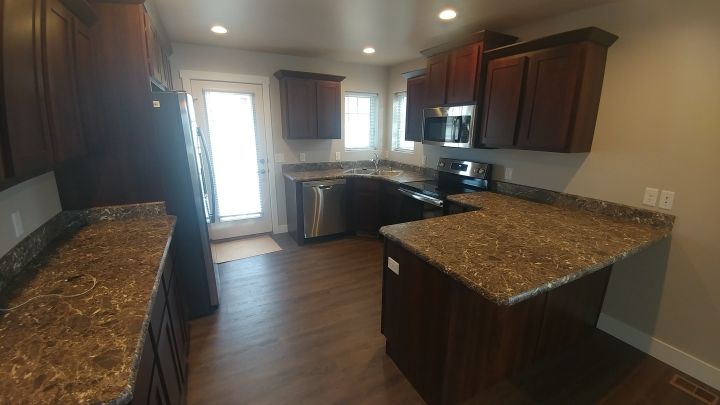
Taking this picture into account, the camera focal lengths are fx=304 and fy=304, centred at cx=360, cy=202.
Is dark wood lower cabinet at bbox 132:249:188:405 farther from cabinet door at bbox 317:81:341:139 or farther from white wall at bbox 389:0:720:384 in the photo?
white wall at bbox 389:0:720:384

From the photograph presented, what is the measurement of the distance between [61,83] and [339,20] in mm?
2024

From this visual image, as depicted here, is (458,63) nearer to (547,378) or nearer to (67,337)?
(547,378)

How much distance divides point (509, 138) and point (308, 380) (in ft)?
7.86

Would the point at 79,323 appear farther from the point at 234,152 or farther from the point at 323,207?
the point at 234,152

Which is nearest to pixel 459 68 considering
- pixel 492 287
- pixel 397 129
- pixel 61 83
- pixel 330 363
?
pixel 397 129

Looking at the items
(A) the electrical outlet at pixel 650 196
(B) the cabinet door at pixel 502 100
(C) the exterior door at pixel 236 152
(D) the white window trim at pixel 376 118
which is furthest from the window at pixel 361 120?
(A) the electrical outlet at pixel 650 196

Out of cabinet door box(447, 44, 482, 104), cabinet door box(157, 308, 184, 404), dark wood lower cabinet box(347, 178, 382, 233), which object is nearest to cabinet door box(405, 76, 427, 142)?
cabinet door box(447, 44, 482, 104)

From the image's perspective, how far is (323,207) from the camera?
400 cm

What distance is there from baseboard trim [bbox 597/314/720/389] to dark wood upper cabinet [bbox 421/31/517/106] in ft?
7.09

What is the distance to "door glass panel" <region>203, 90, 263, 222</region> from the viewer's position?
149 inches

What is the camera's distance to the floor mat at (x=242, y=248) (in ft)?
12.1

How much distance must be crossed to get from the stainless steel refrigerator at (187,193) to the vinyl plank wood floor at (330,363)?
25 cm

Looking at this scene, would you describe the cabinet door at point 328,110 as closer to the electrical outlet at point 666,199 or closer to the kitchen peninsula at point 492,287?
the kitchen peninsula at point 492,287

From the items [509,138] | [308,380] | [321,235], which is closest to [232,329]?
[308,380]
